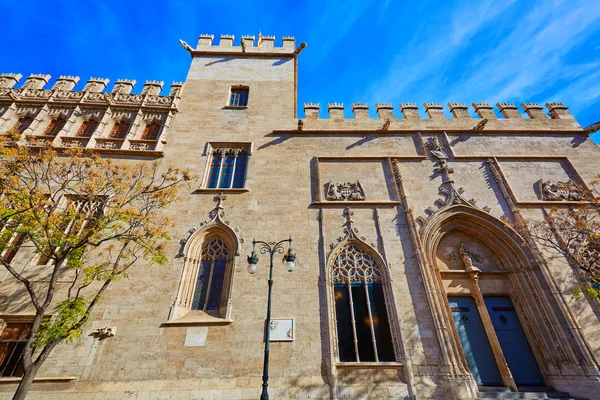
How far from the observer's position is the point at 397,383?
→ 7.98 metres

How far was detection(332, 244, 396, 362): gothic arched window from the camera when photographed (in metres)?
8.69

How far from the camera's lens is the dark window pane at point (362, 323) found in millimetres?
8652

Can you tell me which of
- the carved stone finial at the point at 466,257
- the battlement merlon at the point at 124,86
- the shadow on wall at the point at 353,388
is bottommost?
the shadow on wall at the point at 353,388

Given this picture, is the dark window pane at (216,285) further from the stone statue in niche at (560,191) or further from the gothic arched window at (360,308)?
the stone statue in niche at (560,191)

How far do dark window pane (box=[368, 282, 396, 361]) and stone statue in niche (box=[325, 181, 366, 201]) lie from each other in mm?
3747

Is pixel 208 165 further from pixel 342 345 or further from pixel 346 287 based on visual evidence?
pixel 342 345

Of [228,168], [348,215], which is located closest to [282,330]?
[348,215]

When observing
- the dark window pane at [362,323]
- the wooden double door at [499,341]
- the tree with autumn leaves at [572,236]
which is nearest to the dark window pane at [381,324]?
the dark window pane at [362,323]

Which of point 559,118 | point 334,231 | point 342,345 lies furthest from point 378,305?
point 559,118

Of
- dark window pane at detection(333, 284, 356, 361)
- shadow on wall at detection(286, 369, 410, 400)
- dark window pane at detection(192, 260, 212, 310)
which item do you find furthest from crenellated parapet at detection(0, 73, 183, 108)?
shadow on wall at detection(286, 369, 410, 400)

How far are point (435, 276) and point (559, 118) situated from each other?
12890mm

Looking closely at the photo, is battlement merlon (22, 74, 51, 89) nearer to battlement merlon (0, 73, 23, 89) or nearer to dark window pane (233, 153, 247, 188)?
battlement merlon (0, 73, 23, 89)

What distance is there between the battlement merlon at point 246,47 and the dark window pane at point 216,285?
Result: 14224 millimetres

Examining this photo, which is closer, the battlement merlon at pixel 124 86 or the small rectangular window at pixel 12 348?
the small rectangular window at pixel 12 348
